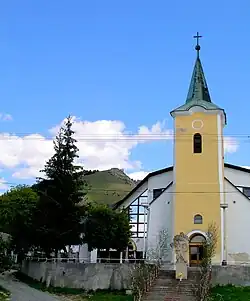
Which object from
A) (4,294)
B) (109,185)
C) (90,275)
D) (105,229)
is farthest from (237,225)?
(109,185)

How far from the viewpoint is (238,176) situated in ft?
134

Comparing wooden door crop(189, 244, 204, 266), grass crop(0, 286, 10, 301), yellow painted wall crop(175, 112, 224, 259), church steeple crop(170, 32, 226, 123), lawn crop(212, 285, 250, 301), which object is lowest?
grass crop(0, 286, 10, 301)

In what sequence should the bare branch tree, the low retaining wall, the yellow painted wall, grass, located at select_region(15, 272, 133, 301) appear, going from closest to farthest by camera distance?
the bare branch tree
grass, located at select_region(15, 272, 133, 301)
the low retaining wall
the yellow painted wall

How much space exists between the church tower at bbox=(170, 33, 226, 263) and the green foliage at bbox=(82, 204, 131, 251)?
3.71 meters

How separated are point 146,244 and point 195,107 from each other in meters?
10.4

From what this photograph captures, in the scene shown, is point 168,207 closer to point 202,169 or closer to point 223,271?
point 202,169

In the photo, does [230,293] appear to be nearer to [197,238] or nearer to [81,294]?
[81,294]

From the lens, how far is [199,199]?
35.4 metres

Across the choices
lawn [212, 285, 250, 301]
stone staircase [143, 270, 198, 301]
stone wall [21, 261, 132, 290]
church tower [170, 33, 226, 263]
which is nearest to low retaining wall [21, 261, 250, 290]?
stone wall [21, 261, 132, 290]

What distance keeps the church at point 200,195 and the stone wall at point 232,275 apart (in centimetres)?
447

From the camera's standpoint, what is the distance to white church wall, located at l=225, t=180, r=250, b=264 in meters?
34.9

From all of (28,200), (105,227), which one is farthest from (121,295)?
(28,200)

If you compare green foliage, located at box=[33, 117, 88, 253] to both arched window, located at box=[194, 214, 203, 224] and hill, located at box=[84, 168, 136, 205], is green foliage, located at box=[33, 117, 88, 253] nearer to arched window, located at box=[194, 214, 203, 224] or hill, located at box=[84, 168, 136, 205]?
arched window, located at box=[194, 214, 203, 224]

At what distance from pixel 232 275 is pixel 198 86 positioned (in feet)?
50.1
